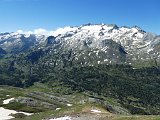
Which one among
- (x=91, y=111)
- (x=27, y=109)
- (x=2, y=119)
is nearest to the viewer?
(x=91, y=111)

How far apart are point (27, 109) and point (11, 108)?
619 cm

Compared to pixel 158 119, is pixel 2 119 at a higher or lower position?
lower

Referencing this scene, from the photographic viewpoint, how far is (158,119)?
49.0m

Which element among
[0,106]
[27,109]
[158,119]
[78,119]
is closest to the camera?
[158,119]

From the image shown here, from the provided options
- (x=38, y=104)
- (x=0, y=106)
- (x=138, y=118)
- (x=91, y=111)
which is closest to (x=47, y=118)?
(x=91, y=111)

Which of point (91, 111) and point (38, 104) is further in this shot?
point (38, 104)

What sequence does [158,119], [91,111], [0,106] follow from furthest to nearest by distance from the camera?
[0,106] < [91,111] < [158,119]

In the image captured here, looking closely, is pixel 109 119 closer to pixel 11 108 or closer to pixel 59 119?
pixel 59 119

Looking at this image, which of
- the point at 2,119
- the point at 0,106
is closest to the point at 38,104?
the point at 0,106

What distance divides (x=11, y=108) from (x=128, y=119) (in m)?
78.3

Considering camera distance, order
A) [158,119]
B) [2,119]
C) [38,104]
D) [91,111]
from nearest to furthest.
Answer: [158,119]
[91,111]
[2,119]
[38,104]

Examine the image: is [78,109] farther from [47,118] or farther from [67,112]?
[47,118]

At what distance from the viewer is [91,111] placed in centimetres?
6538

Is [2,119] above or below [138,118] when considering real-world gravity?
below
